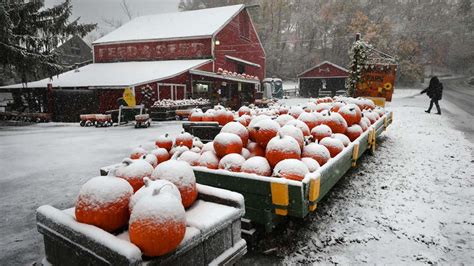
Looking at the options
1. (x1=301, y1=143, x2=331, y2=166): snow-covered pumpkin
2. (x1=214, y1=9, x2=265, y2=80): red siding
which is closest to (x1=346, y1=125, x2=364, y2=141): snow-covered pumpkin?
(x1=301, y1=143, x2=331, y2=166): snow-covered pumpkin

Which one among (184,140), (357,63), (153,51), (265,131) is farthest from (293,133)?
(153,51)

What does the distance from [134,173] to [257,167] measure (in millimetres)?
1404

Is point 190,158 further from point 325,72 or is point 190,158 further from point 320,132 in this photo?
point 325,72

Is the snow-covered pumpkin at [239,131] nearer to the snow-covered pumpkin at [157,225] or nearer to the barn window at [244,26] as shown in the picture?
the snow-covered pumpkin at [157,225]

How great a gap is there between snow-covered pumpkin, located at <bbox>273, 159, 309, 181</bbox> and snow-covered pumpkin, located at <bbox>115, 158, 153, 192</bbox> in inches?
53.7

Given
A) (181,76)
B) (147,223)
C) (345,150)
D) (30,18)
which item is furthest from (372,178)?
(30,18)

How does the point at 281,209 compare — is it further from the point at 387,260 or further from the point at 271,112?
the point at 271,112

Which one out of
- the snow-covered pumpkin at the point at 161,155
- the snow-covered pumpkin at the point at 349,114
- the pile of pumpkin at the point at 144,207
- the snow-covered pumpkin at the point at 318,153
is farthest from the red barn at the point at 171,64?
the pile of pumpkin at the point at 144,207

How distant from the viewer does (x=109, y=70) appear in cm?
2283

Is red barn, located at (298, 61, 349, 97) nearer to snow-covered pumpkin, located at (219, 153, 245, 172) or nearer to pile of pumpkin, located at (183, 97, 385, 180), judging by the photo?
pile of pumpkin, located at (183, 97, 385, 180)

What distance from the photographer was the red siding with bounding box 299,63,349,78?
37.4 m

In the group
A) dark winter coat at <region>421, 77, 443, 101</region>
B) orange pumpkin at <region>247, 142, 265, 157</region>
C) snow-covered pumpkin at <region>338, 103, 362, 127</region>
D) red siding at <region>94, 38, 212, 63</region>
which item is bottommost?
orange pumpkin at <region>247, 142, 265, 157</region>

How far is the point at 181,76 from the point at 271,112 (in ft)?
50.8

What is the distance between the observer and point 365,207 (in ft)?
13.2
